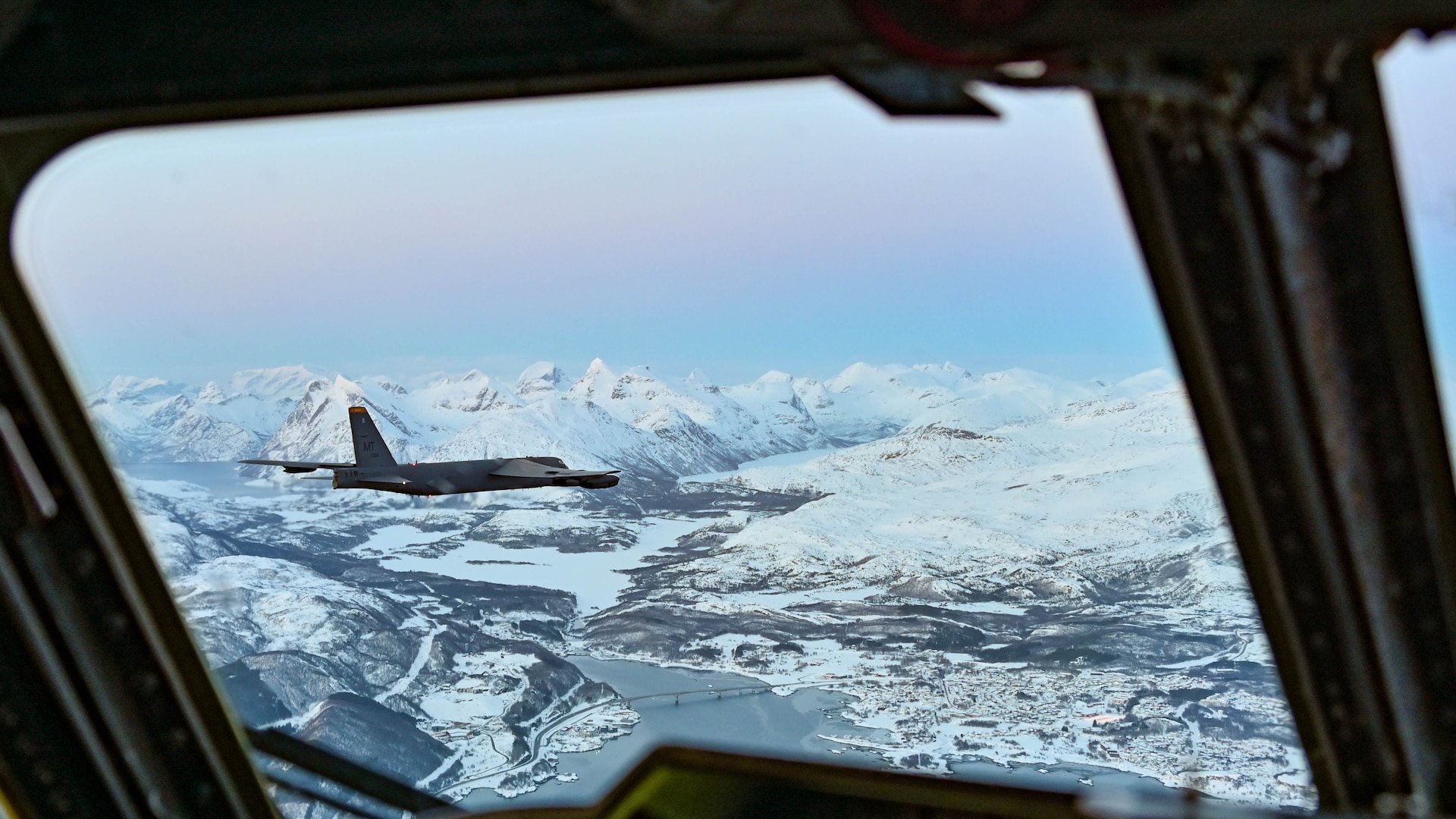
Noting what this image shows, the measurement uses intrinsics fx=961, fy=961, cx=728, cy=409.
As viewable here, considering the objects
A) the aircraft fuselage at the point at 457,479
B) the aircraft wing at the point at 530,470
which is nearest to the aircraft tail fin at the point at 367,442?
the aircraft fuselage at the point at 457,479

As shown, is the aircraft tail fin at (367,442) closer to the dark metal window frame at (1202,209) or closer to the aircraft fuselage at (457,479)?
the aircraft fuselage at (457,479)

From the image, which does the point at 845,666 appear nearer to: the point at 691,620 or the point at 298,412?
the point at 691,620

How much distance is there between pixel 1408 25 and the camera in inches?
36.8

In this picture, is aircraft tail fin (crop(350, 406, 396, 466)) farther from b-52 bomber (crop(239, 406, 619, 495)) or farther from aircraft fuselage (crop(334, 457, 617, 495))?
aircraft fuselage (crop(334, 457, 617, 495))

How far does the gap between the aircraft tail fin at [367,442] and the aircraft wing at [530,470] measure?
1438mm

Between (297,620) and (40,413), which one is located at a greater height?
(40,413)

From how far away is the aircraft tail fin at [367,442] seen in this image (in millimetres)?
8961

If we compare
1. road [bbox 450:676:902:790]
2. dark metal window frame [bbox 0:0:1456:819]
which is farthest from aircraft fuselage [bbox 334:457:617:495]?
dark metal window frame [bbox 0:0:1456:819]

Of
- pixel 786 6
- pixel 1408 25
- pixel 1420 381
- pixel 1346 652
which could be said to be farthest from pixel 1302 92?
pixel 1346 652

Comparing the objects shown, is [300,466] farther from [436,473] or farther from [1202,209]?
[1202,209]

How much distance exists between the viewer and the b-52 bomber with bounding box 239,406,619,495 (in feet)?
26.2

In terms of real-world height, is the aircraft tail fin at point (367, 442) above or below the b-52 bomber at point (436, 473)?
above

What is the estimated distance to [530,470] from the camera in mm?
8008

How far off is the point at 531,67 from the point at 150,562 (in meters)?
0.94
